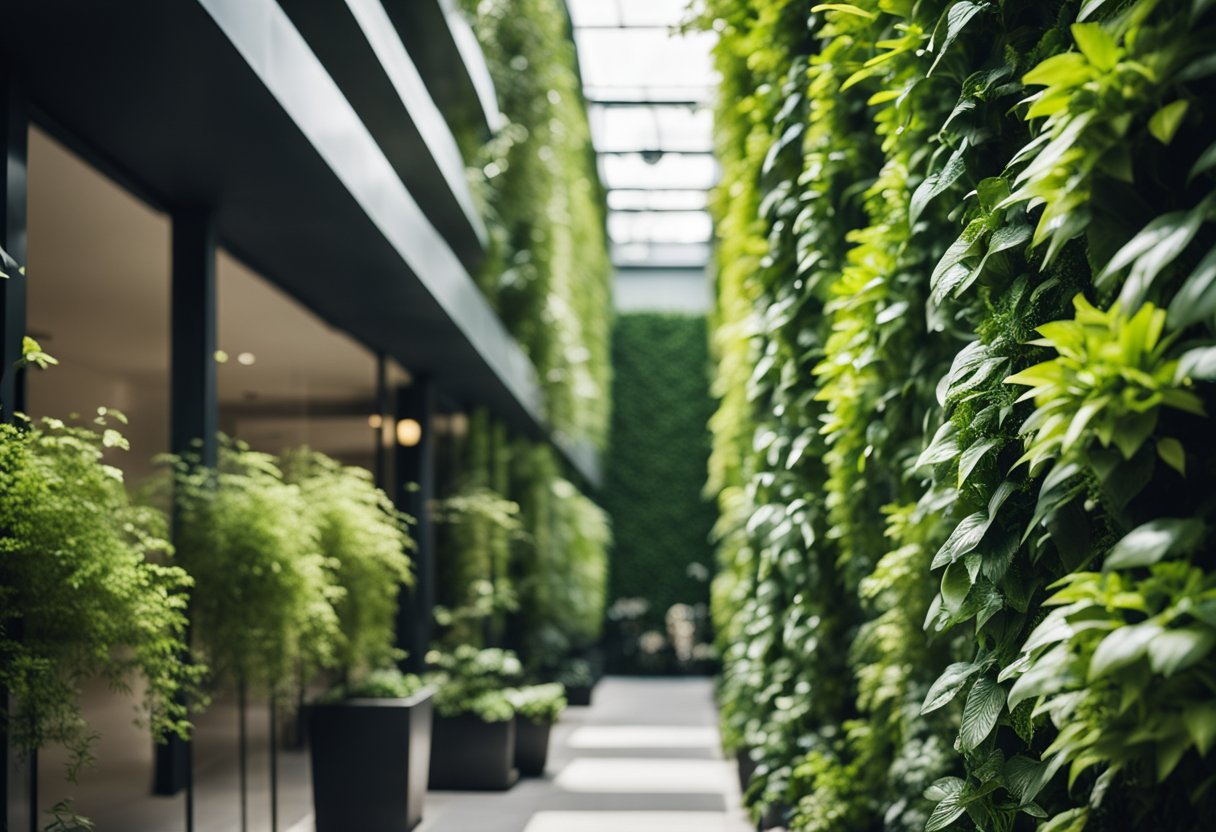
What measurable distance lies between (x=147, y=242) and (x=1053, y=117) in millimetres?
3922

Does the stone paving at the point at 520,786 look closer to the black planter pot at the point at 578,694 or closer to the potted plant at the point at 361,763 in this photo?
the potted plant at the point at 361,763

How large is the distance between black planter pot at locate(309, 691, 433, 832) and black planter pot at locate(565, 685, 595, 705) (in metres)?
6.25

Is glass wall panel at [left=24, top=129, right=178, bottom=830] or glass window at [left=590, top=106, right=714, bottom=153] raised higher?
glass window at [left=590, top=106, right=714, bottom=153]

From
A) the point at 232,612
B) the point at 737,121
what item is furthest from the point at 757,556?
the point at 232,612

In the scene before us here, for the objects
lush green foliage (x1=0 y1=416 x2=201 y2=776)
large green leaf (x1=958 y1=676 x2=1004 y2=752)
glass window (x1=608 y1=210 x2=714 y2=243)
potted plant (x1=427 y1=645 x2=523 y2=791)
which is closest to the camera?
large green leaf (x1=958 y1=676 x2=1004 y2=752)

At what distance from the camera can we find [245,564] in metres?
4.11

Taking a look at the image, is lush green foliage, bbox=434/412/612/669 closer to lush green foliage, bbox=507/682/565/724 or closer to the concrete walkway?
lush green foliage, bbox=507/682/565/724

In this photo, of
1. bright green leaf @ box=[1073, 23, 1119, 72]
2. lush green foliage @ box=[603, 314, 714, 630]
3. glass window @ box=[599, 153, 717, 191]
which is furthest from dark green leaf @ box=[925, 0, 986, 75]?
lush green foliage @ box=[603, 314, 714, 630]

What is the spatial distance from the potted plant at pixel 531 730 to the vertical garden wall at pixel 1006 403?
139 inches

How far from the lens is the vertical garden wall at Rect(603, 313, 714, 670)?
57.3 ft

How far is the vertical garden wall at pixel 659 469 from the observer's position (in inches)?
688

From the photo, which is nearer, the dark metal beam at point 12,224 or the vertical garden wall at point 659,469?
the dark metal beam at point 12,224

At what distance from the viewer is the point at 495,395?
9359 millimetres

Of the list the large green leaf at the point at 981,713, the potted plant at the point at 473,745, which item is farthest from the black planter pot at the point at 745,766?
the large green leaf at the point at 981,713
